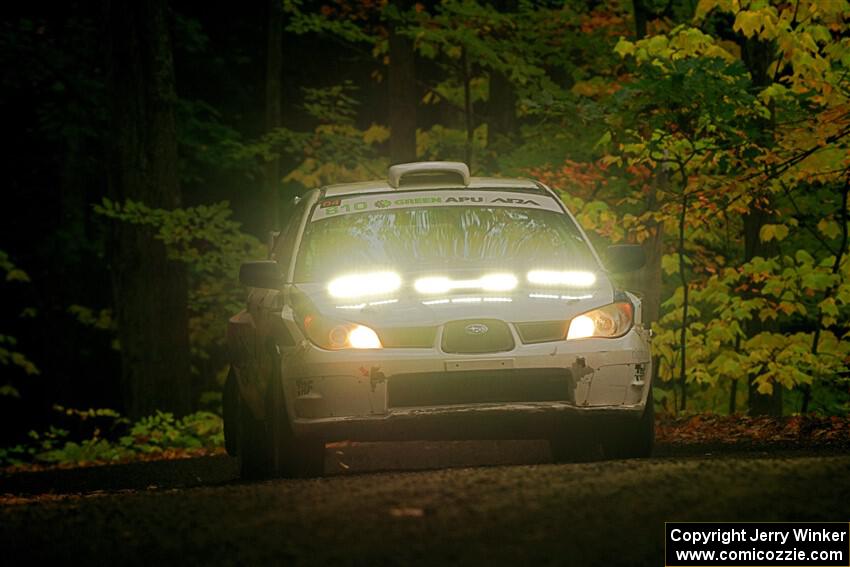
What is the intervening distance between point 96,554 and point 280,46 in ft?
83.4

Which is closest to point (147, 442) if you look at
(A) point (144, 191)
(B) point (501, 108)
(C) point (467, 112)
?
(A) point (144, 191)

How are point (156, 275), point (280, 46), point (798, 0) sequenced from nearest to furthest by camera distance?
point (798, 0)
point (156, 275)
point (280, 46)

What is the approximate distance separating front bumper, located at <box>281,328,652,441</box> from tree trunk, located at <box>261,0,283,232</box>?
2130 cm

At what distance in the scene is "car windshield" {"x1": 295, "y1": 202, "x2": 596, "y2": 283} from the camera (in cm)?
837

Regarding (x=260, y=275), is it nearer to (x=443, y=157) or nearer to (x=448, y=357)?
(x=448, y=357)

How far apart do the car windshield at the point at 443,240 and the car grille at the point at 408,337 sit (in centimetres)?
103

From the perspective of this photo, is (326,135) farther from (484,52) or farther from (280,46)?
(280,46)

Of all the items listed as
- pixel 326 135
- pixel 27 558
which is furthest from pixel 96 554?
pixel 326 135

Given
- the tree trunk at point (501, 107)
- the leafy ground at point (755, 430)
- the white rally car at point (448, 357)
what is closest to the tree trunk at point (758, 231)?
the leafy ground at point (755, 430)

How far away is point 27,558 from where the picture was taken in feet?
16.0

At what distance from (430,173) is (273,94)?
20415 millimetres

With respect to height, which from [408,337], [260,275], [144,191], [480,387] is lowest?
[480,387]

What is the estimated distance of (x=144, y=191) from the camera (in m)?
17.6
